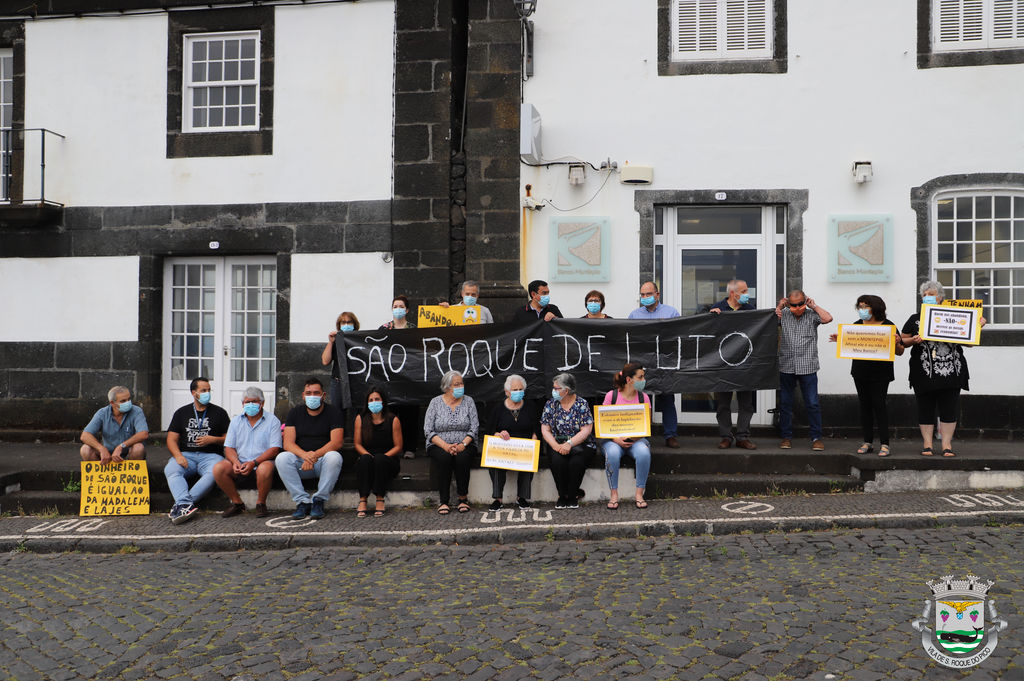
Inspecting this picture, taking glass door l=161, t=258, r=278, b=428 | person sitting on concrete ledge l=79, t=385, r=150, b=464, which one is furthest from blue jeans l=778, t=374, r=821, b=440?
person sitting on concrete ledge l=79, t=385, r=150, b=464

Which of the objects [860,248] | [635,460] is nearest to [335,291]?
[635,460]

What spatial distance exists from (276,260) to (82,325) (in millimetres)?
3055

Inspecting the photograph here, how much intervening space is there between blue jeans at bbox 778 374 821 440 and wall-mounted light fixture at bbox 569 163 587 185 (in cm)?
367

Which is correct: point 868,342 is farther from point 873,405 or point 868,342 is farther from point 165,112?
point 165,112

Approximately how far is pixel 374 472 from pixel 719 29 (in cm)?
734

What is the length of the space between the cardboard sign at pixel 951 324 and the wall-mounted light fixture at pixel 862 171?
8.57ft

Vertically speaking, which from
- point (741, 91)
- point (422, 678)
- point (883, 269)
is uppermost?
point (741, 91)

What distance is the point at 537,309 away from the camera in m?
10.3

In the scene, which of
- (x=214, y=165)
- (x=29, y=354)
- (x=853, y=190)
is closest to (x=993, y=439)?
(x=853, y=190)

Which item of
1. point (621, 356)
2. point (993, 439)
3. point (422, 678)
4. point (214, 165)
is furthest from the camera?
point (214, 165)

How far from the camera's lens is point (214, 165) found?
1248cm

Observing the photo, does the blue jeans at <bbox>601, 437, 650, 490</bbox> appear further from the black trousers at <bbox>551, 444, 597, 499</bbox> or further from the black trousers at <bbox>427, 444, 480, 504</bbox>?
the black trousers at <bbox>427, 444, 480, 504</bbox>

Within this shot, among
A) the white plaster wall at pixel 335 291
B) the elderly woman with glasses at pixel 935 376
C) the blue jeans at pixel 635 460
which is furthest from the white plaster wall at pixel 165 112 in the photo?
the elderly woman with glasses at pixel 935 376

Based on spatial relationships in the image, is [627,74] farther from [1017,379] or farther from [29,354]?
[29,354]
